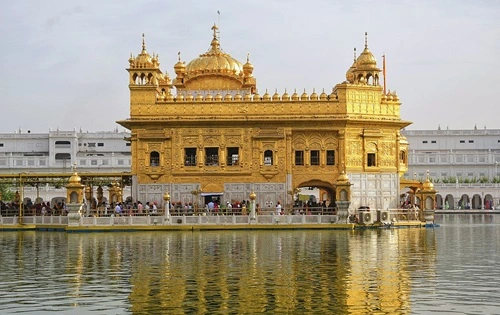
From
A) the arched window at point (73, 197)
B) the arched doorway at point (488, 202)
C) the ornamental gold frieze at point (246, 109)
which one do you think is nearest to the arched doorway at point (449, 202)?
the arched doorway at point (488, 202)

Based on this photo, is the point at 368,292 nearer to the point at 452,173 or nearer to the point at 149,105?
the point at 149,105

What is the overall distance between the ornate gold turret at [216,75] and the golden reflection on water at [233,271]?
1567 centimetres

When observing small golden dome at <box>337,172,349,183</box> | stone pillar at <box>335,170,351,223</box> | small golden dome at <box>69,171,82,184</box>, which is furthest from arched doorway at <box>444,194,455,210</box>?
small golden dome at <box>69,171,82,184</box>

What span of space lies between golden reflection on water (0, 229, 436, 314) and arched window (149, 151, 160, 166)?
34.2 feet

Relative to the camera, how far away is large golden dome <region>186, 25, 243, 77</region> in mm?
48062

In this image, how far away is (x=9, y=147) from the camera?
104m

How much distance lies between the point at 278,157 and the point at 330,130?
302 cm

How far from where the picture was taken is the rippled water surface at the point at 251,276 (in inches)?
607

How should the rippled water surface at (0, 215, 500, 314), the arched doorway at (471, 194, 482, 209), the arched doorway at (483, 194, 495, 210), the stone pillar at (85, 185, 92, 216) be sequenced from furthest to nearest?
1. the arched doorway at (471, 194, 482, 209)
2. the arched doorway at (483, 194, 495, 210)
3. the stone pillar at (85, 185, 92, 216)
4. the rippled water surface at (0, 215, 500, 314)

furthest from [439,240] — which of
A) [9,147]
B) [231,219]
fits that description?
[9,147]

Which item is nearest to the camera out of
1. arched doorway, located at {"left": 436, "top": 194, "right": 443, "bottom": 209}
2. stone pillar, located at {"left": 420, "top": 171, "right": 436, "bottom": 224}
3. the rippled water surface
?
the rippled water surface

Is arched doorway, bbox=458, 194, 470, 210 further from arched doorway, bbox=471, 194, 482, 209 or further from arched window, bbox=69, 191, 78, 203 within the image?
arched window, bbox=69, 191, 78, 203

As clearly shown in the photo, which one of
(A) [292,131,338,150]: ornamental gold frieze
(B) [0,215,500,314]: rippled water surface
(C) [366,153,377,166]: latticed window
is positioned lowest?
(B) [0,215,500,314]: rippled water surface

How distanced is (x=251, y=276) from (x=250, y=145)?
24.6 metres
